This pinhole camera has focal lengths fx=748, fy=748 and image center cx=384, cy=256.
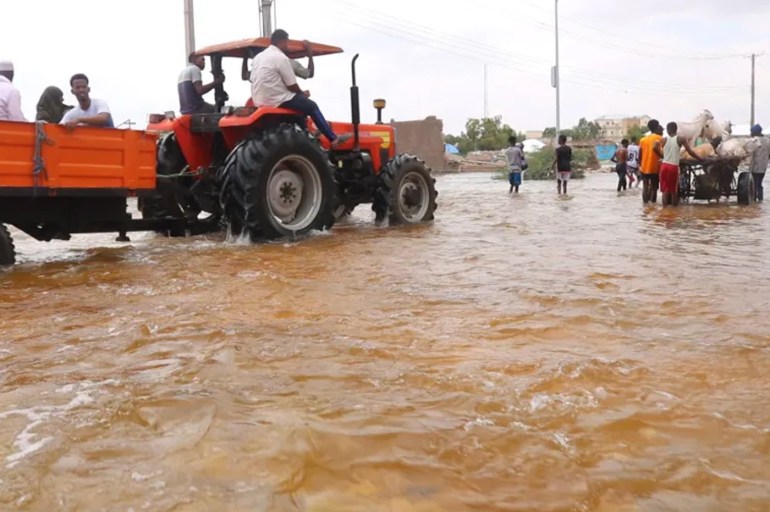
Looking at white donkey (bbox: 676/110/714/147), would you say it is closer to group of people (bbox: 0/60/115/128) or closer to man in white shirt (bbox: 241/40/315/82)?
man in white shirt (bbox: 241/40/315/82)

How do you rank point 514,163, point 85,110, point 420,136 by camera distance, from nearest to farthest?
point 85,110
point 514,163
point 420,136

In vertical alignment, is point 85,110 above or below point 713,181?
above

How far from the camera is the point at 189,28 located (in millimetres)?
14922

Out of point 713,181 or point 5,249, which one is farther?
point 713,181

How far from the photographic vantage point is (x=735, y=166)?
497 inches

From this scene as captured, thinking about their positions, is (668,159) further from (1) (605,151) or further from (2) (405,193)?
(1) (605,151)

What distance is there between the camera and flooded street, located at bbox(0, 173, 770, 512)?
2.00m

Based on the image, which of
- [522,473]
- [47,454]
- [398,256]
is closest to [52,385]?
[47,454]

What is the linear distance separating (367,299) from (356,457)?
2.28 m

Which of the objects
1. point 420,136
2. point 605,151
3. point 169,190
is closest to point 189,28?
point 169,190

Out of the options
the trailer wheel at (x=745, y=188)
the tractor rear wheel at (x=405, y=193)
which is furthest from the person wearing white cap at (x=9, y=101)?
the trailer wheel at (x=745, y=188)

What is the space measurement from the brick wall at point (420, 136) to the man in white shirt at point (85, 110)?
27.0 m

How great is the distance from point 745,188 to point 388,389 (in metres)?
11.7

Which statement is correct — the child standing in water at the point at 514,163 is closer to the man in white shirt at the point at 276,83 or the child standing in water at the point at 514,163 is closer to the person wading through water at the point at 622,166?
the person wading through water at the point at 622,166
